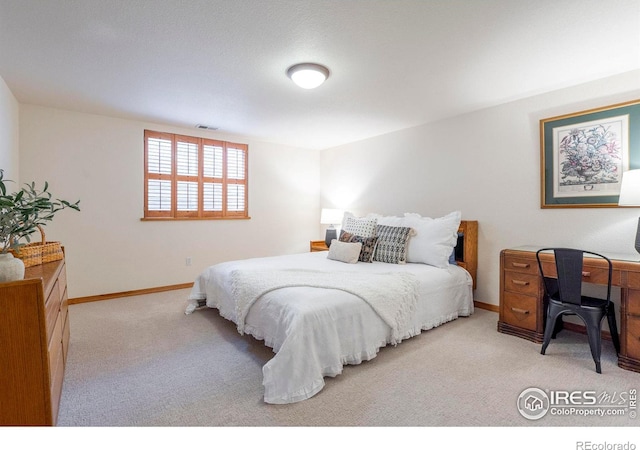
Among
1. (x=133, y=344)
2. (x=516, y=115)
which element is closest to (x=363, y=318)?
(x=133, y=344)

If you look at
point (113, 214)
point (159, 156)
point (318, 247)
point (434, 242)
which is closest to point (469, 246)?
point (434, 242)

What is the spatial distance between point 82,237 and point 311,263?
113 inches

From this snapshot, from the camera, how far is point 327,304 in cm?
208

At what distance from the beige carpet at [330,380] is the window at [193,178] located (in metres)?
1.93

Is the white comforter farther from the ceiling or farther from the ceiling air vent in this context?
the ceiling air vent

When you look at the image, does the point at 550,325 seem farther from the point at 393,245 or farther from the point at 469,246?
the point at 393,245

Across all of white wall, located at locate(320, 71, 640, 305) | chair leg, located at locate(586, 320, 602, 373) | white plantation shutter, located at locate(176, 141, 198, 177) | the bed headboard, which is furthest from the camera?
white plantation shutter, located at locate(176, 141, 198, 177)

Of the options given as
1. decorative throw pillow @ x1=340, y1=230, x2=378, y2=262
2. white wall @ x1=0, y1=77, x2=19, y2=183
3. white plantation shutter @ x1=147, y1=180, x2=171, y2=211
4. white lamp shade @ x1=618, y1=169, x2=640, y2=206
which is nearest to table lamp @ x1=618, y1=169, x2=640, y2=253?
white lamp shade @ x1=618, y1=169, x2=640, y2=206

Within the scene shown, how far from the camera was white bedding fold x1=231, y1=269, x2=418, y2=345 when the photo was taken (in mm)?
2326

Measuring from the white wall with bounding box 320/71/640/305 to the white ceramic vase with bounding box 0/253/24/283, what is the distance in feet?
12.9

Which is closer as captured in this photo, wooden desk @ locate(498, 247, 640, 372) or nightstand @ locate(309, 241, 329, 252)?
wooden desk @ locate(498, 247, 640, 372)

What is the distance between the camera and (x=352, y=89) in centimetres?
301

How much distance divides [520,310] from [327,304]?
1.85m

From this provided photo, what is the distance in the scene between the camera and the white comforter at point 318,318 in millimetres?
1835
